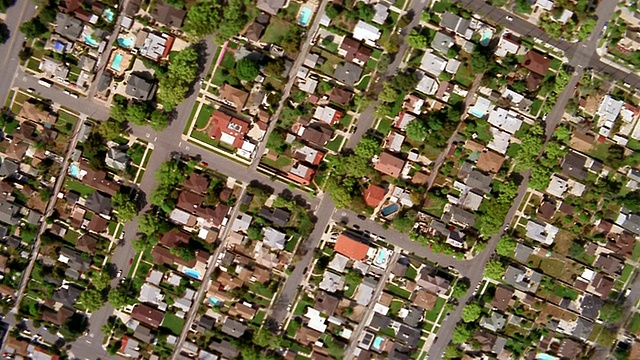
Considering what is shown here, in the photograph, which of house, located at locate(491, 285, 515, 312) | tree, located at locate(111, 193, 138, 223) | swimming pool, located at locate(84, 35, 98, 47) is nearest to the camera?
swimming pool, located at locate(84, 35, 98, 47)

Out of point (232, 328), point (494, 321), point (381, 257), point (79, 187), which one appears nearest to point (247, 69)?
point (79, 187)

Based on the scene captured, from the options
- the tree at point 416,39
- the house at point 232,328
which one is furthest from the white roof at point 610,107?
the house at point 232,328

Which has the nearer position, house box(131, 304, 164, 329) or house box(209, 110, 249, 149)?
house box(209, 110, 249, 149)

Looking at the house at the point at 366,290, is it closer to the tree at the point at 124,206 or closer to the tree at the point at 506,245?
the tree at the point at 506,245

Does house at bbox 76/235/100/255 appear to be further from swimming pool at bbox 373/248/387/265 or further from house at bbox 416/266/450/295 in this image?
house at bbox 416/266/450/295

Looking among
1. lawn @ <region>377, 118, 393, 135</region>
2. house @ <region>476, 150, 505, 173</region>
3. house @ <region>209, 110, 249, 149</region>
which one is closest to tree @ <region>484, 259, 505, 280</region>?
A: house @ <region>476, 150, 505, 173</region>

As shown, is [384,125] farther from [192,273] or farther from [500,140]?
[192,273]
